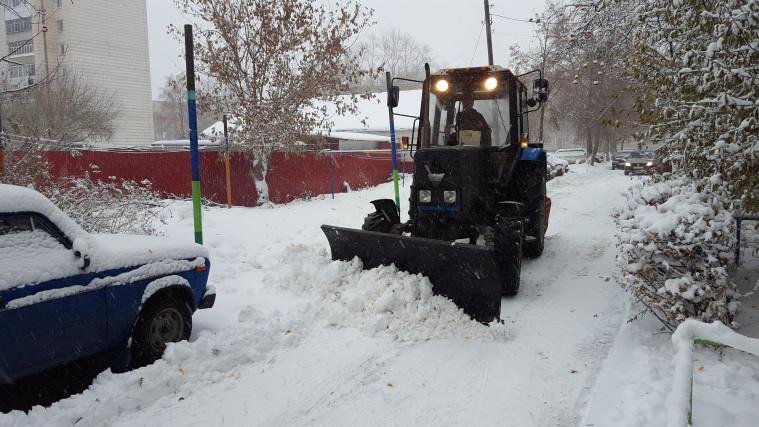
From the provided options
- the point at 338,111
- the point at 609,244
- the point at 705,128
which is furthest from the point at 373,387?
the point at 338,111

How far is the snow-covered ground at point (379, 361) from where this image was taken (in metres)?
3.47

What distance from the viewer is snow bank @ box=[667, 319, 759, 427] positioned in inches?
95.3

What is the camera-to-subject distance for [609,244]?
29.9 ft

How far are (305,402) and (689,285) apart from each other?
3276mm

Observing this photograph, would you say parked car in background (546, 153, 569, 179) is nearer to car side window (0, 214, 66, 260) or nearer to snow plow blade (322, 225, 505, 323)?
snow plow blade (322, 225, 505, 323)

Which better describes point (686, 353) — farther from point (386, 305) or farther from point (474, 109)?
point (474, 109)

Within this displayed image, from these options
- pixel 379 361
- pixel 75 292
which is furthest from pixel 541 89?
pixel 75 292

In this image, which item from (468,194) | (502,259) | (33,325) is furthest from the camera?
(468,194)

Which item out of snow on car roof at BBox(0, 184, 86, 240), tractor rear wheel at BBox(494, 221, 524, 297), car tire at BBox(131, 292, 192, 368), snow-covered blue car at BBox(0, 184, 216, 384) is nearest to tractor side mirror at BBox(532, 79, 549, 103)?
tractor rear wheel at BBox(494, 221, 524, 297)

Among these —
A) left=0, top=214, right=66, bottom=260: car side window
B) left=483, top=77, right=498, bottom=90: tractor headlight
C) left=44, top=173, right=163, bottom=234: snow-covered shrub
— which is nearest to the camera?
left=0, top=214, right=66, bottom=260: car side window

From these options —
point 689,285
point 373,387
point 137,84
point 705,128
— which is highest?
point 137,84

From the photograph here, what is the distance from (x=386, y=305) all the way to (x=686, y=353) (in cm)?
281

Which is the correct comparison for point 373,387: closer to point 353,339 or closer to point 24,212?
point 353,339

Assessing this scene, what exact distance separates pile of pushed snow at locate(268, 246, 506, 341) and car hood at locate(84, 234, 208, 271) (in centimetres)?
149
